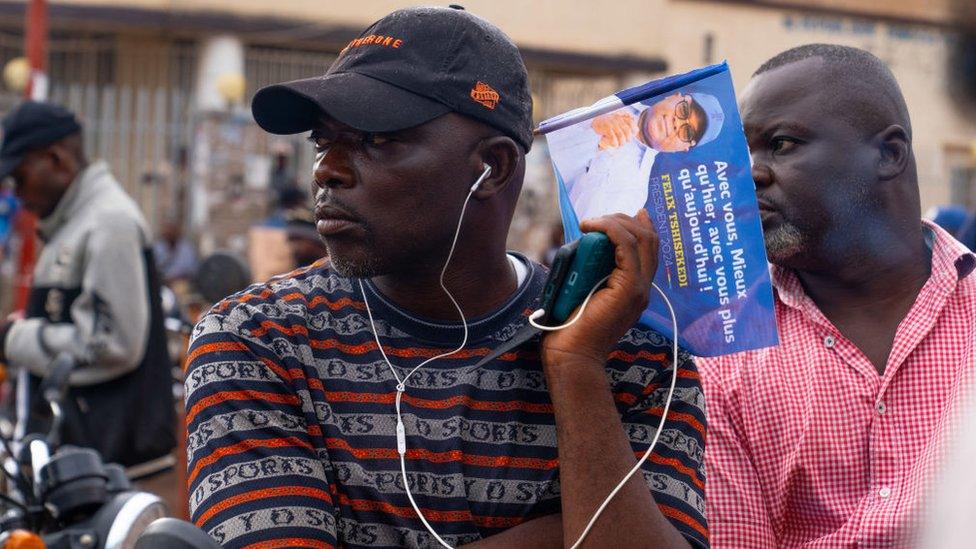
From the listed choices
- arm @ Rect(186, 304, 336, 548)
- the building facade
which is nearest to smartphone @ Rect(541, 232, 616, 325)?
arm @ Rect(186, 304, 336, 548)

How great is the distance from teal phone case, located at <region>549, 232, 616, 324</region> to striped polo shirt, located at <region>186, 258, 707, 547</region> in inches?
6.5

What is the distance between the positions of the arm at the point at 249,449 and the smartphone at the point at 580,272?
1.55 feet

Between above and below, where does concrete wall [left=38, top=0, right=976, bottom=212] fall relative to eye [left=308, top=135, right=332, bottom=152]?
above

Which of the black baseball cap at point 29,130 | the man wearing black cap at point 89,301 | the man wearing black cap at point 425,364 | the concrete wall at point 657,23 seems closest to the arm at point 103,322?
the man wearing black cap at point 89,301

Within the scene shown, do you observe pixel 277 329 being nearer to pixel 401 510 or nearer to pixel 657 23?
pixel 401 510

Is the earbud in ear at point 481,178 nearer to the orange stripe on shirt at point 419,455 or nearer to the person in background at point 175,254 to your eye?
the orange stripe on shirt at point 419,455

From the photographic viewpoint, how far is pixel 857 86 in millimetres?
2914

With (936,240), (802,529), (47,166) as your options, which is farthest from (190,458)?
(47,166)

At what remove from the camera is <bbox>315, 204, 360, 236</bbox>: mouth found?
7.60 feet

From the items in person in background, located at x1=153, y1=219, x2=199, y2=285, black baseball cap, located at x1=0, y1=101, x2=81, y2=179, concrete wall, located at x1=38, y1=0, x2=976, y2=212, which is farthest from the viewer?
concrete wall, located at x1=38, y1=0, x2=976, y2=212

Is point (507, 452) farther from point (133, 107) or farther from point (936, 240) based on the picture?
point (133, 107)

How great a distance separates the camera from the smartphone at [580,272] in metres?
2.20

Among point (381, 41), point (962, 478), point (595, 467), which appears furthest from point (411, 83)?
point (962, 478)

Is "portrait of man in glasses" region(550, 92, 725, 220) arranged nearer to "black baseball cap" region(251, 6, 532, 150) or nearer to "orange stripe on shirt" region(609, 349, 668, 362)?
"black baseball cap" region(251, 6, 532, 150)
